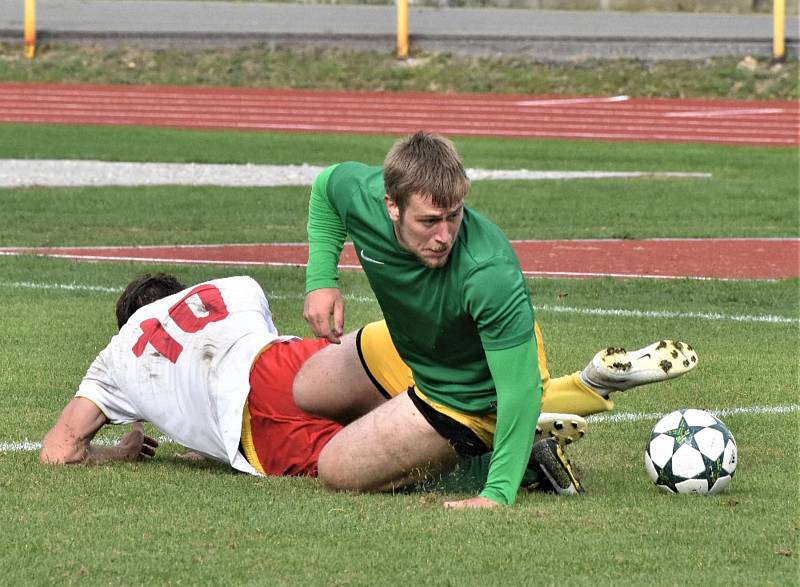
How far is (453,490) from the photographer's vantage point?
20.1 ft

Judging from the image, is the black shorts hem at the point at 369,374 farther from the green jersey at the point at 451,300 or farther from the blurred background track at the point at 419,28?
the blurred background track at the point at 419,28

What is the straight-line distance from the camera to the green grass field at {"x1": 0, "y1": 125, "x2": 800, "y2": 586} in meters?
4.85

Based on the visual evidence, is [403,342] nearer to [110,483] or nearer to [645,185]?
[110,483]

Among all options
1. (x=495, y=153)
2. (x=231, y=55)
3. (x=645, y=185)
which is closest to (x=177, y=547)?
(x=645, y=185)

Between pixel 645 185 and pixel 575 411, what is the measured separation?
12.3 meters

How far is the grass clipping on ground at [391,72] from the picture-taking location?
31.4 m

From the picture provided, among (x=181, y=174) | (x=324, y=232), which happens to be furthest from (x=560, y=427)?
(x=181, y=174)

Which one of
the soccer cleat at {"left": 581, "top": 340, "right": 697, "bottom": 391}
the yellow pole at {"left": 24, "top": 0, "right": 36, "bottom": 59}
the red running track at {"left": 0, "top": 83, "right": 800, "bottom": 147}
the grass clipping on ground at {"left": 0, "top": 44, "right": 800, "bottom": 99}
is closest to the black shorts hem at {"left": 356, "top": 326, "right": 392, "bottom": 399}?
the soccer cleat at {"left": 581, "top": 340, "right": 697, "bottom": 391}

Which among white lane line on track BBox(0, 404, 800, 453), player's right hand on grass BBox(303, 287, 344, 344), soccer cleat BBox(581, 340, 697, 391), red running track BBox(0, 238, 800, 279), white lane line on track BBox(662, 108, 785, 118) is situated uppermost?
player's right hand on grass BBox(303, 287, 344, 344)

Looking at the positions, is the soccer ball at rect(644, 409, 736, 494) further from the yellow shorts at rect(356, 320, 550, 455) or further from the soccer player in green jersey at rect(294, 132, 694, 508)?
the yellow shorts at rect(356, 320, 550, 455)

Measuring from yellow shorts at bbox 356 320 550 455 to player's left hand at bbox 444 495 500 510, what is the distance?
0.39 meters

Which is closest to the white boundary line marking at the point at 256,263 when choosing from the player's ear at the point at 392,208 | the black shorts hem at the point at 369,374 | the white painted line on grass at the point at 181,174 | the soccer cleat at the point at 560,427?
the white painted line on grass at the point at 181,174

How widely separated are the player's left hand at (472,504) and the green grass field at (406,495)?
6 cm

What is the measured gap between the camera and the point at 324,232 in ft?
21.1
